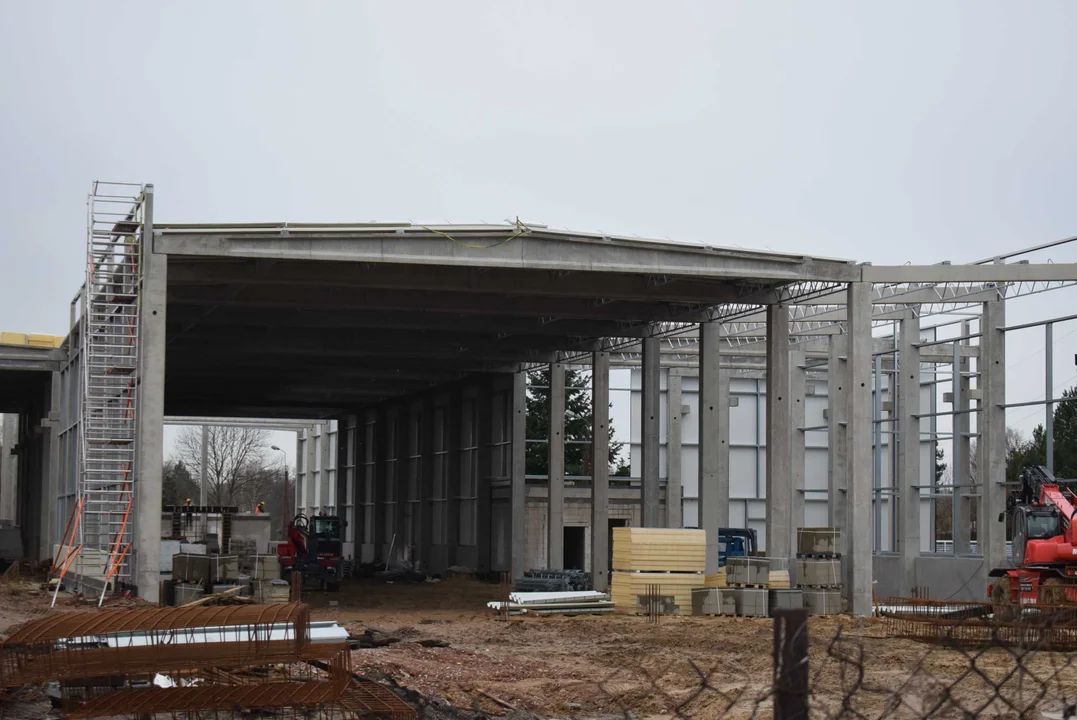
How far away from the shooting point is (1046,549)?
29.4 meters

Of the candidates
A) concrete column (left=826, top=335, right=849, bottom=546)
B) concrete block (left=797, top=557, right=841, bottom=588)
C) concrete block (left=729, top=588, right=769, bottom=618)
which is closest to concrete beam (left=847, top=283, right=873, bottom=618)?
concrete block (left=797, top=557, right=841, bottom=588)

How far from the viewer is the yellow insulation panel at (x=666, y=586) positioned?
32.2m

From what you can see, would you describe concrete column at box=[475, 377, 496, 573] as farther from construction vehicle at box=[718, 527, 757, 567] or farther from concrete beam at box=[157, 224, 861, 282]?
concrete beam at box=[157, 224, 861, 282]

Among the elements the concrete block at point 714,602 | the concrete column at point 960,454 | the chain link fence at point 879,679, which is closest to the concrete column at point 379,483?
the concrete column at point 960,454

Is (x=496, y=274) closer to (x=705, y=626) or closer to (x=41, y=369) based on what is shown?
(x=705, y=626)

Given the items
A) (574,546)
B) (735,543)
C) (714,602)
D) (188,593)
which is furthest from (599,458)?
(188,593)

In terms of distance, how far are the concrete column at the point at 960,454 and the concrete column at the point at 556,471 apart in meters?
12.9

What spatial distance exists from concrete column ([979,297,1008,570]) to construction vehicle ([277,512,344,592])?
19.9 meters

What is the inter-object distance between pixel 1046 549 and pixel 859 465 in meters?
4.63

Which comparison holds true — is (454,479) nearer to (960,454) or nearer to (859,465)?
(960,454)

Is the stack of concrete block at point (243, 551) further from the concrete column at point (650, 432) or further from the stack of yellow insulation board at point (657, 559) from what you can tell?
the concrete column at point (650, 432)

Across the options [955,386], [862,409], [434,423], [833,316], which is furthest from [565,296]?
[434,423]

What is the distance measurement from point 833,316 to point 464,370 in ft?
47.0

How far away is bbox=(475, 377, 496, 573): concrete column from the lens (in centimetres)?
4969
